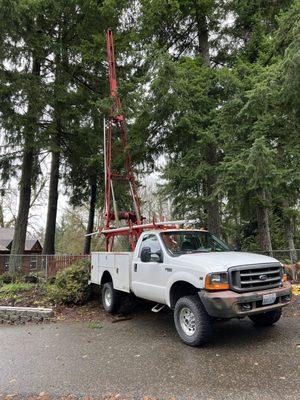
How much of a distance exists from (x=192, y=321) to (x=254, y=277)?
129 cm

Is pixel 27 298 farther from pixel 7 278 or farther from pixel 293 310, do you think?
pixel 293 310

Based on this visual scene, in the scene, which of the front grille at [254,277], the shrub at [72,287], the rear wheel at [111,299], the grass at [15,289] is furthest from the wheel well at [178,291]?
the grass at [15,289]

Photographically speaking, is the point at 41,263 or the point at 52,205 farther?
the point at 52,205

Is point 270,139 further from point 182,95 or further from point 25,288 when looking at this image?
point 25,288

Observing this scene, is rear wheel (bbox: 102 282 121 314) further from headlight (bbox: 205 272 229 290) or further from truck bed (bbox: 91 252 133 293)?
headlight (bbox: 205 272 229 290)

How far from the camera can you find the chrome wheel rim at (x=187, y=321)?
6316 millimetres

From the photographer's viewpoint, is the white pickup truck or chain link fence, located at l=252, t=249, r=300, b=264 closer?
the white pickup truck

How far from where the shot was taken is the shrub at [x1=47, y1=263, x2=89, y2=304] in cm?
1016

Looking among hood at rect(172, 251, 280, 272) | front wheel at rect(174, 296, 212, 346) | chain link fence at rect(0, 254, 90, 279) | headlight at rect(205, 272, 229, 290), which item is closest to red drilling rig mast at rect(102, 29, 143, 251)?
chain link fence at rect(0, 254, 90, 279)

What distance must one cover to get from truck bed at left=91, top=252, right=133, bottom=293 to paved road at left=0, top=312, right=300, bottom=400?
1.02m

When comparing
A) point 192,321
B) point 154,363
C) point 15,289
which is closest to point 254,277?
point 192,321

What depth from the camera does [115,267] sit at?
884 cm

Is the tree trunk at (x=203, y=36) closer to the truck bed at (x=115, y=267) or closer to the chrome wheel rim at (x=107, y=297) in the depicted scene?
the truck bed at (x=115, y=267)

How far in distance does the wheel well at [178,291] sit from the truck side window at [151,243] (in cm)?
89
